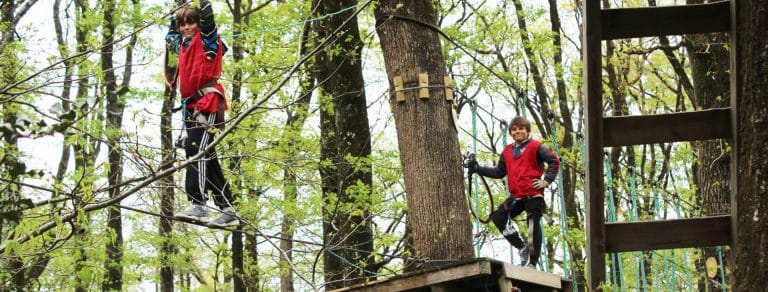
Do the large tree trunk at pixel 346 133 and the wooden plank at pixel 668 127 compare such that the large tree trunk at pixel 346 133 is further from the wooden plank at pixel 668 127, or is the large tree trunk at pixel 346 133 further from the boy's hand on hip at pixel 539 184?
the wooden plank at pixel 668 127

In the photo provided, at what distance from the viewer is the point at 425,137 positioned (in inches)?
256

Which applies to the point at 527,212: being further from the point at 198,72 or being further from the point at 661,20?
the point at 661,20

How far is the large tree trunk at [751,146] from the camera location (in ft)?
10.2

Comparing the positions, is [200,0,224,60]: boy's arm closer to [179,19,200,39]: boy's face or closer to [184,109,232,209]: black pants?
[179,19,200,39]: boy's face

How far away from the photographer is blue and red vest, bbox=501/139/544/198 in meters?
6.83

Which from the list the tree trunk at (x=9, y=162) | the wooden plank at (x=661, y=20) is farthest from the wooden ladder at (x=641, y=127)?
the tree trunk at (x=9, y=162)

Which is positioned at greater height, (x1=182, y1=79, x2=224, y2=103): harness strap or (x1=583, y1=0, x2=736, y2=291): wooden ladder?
(x1=182, y1=79, x2=224, y2=103): harness strap

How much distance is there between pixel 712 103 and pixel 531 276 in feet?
11.3

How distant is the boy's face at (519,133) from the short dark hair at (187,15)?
2.34m

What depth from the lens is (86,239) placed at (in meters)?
13.4

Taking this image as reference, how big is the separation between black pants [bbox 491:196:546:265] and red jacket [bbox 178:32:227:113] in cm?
223

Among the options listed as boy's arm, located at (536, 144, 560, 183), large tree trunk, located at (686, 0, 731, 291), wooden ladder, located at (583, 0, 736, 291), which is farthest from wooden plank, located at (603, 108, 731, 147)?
large tree trunk, located at (686, 0, 731, 291)

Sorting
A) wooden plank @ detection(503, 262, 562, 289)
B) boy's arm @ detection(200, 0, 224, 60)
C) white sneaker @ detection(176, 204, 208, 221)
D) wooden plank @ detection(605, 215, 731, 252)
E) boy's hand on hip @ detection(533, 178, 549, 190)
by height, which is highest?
boy's arm @ detection(200, 0, 224, 60)

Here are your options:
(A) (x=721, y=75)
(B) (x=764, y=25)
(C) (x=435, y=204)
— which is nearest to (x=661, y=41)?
(A) (x=721, y=75)
